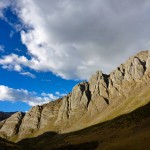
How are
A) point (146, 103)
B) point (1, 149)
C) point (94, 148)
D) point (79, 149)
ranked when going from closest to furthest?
point (1, 149) < point (94, 148) < point (79, 149) < point (146, 103)

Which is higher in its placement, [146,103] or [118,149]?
[146,103]

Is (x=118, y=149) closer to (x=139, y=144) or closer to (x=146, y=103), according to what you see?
(x=139, y=144)

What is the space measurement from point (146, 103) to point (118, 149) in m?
121

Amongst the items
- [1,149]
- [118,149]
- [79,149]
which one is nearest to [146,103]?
[79,149]

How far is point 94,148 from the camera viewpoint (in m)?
94.1

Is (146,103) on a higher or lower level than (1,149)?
higher

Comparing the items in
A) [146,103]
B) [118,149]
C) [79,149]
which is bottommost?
[118,149]

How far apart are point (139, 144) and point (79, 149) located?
33190mm

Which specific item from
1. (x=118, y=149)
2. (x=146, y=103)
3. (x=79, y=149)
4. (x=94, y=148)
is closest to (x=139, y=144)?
(x=118, y=149)

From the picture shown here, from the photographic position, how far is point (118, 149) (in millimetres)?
76312

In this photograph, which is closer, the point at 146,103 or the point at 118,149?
the point at 118,149

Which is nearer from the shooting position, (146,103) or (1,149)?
(1,149)

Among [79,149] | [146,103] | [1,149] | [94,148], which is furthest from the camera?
[146,103]

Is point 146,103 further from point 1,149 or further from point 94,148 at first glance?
point 1,149
